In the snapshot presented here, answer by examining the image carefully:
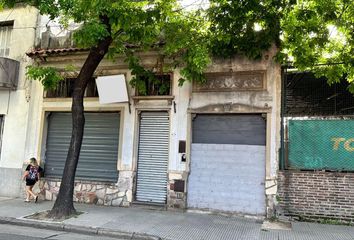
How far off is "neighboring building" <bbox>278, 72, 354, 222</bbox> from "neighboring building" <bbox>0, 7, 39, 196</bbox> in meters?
8.66

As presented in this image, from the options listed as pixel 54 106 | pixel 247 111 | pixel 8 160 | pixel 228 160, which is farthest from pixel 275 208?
pixel 8 160

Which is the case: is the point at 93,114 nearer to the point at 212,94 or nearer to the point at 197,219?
the point at 212,94

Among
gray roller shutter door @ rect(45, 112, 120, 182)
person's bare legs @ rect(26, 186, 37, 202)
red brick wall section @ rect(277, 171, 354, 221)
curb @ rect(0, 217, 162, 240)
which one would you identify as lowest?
curb @ rect(0, 217, 162, 240)

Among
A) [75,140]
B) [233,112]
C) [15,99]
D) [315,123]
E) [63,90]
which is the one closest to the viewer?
[75,140]

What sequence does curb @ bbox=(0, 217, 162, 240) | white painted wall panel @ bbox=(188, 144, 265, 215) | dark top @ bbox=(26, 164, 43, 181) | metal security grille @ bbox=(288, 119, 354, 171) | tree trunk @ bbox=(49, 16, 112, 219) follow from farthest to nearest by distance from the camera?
1. dark top @ bbox=(26, 164, 43, 181)
2. white painted wall panel @ bbox=(188, 144, 265, 215)
3. metal security grille @ bbox=(288, 119, 354, 171)
4. tree trunk @ bbox=(49, 16, 112, 219)
5. curb @ bbox=(0, 217, 162, 240)

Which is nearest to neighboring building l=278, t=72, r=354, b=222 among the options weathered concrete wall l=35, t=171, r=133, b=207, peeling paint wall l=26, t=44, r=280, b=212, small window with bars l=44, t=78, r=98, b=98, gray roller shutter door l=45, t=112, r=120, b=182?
peeling paint wall l=26, t=44, r=280, b=212

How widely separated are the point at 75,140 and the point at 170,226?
11.3ft

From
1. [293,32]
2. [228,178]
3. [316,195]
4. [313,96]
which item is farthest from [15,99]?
[316,195]

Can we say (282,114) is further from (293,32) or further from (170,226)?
(170,226)

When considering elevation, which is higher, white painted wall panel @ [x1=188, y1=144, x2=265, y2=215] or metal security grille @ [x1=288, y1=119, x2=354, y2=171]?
metal security grille @ [x1=288, y1=119, x2=354, y2=171]

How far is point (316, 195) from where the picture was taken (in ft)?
30.3

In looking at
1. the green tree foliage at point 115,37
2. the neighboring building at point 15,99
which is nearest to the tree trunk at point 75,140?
the green tree foliage at point 115,37

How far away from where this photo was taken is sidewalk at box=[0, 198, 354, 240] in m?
7.78

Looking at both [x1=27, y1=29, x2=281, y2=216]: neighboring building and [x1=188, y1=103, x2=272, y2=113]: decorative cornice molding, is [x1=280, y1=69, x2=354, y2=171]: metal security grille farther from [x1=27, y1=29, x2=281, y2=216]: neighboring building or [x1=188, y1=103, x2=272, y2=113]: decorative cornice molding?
[x1=188, y1=103, x2=272, y2=113]: decorative cornice molding
